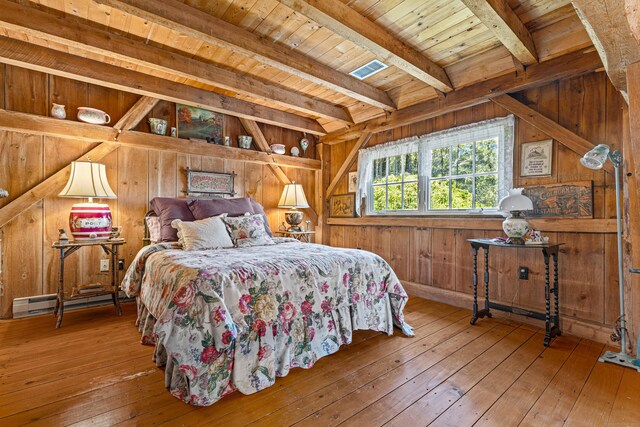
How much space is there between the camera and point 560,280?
→ 2.52 metres

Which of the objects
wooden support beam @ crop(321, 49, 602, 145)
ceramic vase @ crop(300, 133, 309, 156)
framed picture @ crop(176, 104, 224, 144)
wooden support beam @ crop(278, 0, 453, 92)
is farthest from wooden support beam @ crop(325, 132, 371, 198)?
framed picture @ crop(176, 104, 224, 144)

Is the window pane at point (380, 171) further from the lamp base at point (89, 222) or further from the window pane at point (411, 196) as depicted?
the lamp base at point (89, 222)

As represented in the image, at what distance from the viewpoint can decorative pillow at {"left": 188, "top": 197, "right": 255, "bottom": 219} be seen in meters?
3.02

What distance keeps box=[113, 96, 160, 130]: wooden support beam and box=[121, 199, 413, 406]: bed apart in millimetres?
1553

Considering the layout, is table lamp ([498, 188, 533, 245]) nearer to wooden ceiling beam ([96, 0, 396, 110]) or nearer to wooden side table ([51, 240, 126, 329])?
wooden ceiling beam ([96, 0, 396, 110])

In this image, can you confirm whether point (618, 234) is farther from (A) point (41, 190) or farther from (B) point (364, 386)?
(A) point (41, 190)

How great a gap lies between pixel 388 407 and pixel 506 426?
21.1 inches

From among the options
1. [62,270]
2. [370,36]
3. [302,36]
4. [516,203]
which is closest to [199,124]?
[302,36]

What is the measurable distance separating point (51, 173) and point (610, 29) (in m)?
4.06

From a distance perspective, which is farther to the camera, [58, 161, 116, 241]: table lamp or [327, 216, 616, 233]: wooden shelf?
[58, 161, 116, 241]: table lamp

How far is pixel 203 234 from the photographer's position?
258 centimetres

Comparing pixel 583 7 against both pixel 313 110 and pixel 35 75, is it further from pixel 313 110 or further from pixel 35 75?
pixel 35 75

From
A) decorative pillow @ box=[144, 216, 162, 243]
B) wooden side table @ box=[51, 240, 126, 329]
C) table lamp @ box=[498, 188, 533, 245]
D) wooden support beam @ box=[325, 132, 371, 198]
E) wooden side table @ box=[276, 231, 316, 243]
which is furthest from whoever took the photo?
wooden support beam @ box=[325, 132, 371, 198]

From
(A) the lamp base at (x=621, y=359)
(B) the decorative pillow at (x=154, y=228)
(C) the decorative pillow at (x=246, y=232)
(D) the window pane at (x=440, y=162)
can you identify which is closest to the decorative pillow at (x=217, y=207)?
(C) the decorative pillow at (x=246, y=232)
